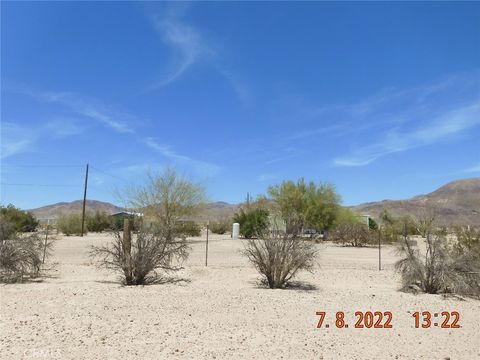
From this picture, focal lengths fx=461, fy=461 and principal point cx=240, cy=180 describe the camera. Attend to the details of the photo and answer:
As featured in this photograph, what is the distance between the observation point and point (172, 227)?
13.5m

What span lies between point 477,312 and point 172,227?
805cm

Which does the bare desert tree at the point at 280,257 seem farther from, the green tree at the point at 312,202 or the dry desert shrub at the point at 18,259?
the green tree at the point at 312,202

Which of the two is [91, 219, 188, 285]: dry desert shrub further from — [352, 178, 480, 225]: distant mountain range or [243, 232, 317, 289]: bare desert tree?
[352, 178, 480, 225]: distant mountain range

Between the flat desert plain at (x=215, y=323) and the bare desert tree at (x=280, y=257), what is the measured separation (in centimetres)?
58

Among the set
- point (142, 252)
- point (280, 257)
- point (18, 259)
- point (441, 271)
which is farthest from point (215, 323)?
point (18, 259)

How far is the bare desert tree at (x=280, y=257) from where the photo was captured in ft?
39.8

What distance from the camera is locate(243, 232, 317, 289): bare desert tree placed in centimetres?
1212

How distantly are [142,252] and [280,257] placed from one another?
3.68 metres

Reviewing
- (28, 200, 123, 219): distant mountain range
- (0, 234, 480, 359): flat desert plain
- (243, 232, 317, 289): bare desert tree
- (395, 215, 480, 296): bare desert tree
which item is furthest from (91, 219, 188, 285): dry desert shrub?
(28, 200, 123, 219): distant mountain range

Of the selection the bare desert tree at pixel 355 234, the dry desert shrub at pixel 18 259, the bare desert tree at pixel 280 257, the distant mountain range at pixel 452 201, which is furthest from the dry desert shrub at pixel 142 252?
the distant mountain range at pixel 452 201
